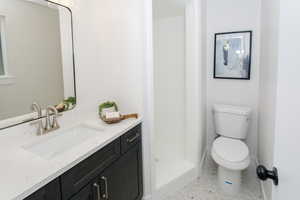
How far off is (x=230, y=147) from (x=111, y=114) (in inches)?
53.2

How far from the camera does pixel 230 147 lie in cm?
212

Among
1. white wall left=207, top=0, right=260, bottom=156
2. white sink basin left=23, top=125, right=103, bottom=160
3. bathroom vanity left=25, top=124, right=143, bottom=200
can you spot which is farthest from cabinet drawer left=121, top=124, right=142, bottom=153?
white wall left=207, top=0, right=260, bottom=156

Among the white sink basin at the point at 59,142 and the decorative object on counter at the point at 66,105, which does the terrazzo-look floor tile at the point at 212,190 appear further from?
the decorative object on counter at the point at 66,105

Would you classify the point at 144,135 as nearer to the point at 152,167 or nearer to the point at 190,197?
the point at 152,167

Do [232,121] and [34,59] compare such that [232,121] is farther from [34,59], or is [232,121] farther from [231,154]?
[34,59]

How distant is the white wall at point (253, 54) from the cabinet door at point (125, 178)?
1.47 metres

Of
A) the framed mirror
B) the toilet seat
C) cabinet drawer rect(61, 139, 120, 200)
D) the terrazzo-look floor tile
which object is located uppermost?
the framed mirror

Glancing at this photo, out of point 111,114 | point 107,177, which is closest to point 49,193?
point 107,177

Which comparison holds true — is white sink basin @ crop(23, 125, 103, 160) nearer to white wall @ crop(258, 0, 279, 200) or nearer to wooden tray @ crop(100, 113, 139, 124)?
wooden tray @ crop(100, 113, 139, 124)

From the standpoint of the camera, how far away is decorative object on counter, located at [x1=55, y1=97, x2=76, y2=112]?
159 cm

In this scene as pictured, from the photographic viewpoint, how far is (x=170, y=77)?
8.96 feet

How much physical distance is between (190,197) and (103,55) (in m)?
1.67

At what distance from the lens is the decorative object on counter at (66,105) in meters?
1.59

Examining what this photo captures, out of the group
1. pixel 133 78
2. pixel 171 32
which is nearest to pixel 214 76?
pixel 171 32
